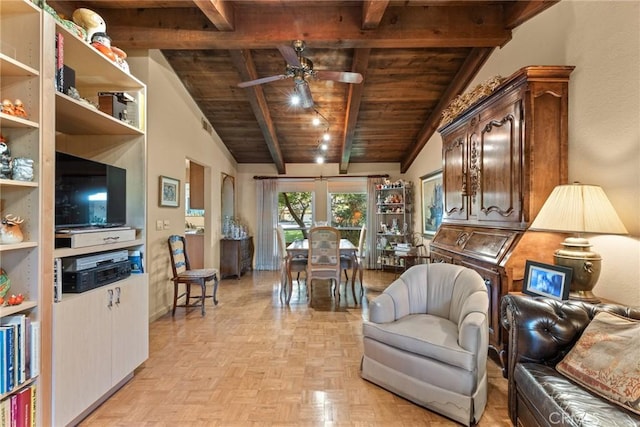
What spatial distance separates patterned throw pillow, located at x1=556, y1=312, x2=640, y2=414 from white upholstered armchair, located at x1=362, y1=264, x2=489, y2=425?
453mm

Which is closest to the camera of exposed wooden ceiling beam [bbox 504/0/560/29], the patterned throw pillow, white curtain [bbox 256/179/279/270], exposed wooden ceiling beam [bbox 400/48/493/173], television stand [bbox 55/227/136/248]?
the patterned throw pillow

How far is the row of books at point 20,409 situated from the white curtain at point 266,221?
5281 millimetres

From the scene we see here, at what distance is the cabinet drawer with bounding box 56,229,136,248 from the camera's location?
1.81 m

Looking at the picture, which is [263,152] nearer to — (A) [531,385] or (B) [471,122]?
(B) [471,122]

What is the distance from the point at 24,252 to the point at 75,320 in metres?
0.48

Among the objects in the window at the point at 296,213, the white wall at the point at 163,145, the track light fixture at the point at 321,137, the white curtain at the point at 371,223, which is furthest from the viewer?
the window at the point at 296,213

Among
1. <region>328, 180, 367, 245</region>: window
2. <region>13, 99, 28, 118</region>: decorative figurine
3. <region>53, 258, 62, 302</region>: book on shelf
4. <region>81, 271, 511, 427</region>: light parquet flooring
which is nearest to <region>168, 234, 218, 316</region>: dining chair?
<region>81, 271, 511, 427</region>: light parquet flooring

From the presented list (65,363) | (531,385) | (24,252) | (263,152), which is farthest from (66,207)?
(263,152)

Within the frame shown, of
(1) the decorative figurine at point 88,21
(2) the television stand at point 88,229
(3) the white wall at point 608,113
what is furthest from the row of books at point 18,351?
(3) the white wall at point 608,113

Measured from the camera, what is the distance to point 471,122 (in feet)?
10.4

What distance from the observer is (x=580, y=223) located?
186cm

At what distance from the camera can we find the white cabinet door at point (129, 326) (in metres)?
2.10

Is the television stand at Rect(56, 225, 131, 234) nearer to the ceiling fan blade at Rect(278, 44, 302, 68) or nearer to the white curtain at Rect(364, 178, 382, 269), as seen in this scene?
the ceiling fan blade at Rect(278, 44, 302, 68)

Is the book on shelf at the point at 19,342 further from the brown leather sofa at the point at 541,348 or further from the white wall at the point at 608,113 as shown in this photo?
the white wall at the point at 608,113
